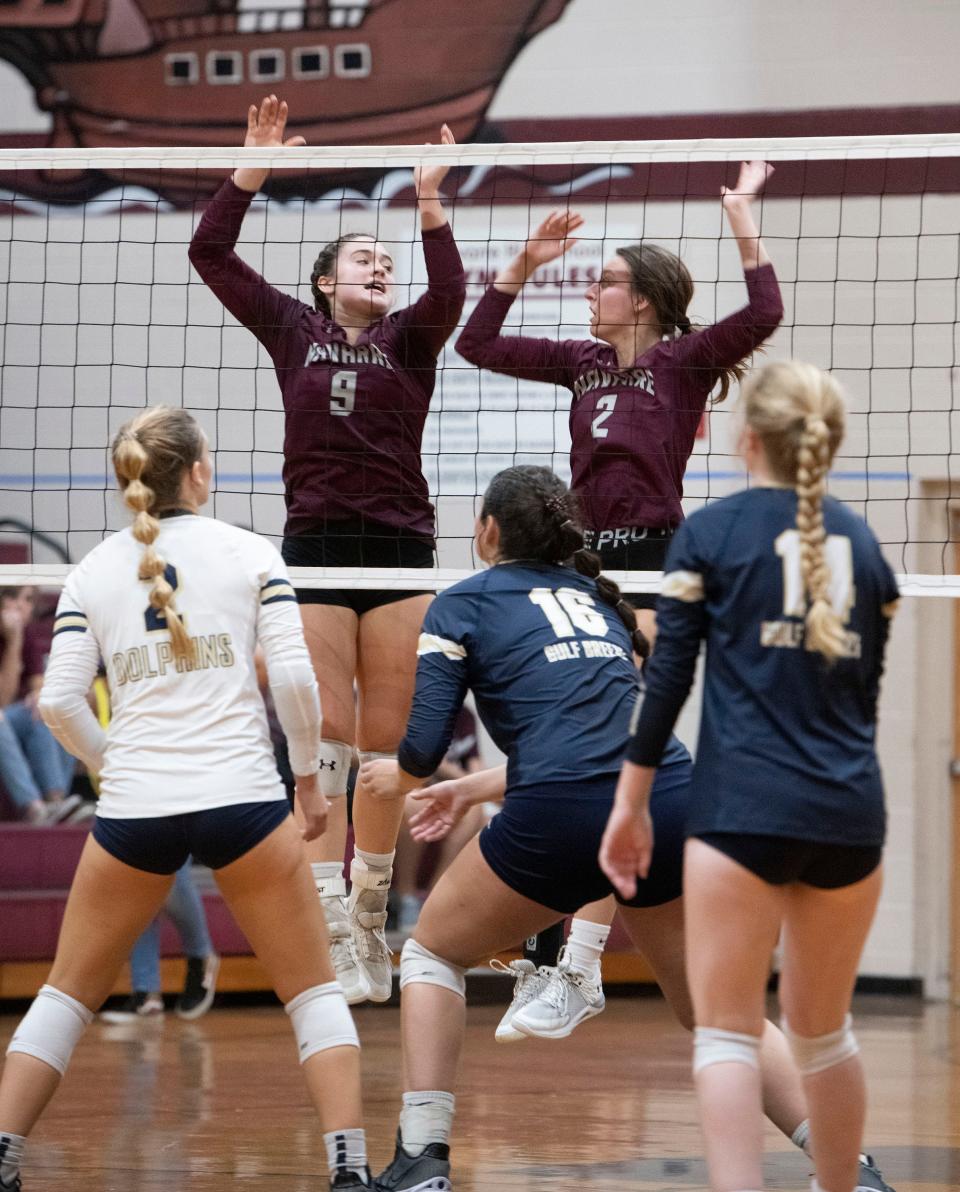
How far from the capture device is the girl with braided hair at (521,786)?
3.69 meters

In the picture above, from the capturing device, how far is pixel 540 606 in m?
3.92

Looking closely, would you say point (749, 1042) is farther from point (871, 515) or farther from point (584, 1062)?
point (871, 515)

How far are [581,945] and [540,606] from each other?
141cm

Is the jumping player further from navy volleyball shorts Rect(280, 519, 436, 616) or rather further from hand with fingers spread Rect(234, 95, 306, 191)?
hand with fingers spread Rect(234, 95, 306, 191)

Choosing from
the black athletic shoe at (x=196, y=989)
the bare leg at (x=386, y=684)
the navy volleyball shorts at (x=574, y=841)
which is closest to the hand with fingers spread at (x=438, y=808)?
the navy volleyball shorts at (x=574, y=841)

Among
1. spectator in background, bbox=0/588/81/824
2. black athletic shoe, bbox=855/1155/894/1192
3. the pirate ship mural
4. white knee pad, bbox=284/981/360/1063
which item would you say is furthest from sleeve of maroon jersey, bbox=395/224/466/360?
→ the pirate ship mural

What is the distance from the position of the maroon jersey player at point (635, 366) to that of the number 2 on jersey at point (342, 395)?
36cm

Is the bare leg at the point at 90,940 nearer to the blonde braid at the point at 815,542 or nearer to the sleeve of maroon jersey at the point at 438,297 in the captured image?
the blonde braid at the point at 815,542

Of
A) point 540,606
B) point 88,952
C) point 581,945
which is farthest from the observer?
point 581,945

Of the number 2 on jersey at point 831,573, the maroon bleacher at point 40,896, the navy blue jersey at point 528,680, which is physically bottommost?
the maroon bleacher at point 40,896

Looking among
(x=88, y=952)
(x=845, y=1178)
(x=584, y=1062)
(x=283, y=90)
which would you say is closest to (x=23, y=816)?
(x=584, y=1062)

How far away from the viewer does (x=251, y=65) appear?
32.2 feet

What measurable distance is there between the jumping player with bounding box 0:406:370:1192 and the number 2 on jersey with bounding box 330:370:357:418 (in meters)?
1.18

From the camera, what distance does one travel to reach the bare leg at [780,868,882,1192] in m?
3.05
